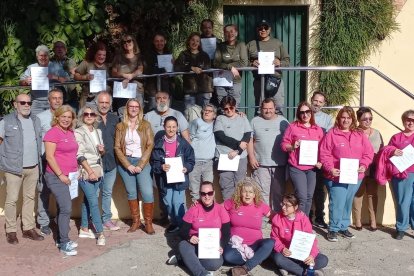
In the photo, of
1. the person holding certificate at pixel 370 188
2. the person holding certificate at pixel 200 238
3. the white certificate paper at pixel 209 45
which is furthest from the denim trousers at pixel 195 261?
the white certificate paper at pixel 209 45

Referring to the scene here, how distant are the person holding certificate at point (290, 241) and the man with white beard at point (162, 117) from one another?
5.72 ft

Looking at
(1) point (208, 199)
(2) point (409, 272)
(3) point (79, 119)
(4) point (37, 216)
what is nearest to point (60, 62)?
(3) point (79, 119)

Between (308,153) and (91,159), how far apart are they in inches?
98.6

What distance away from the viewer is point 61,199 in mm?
7281

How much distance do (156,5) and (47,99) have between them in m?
2.78

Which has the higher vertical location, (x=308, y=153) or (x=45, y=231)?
(x=308, y=153)

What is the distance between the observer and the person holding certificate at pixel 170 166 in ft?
25.7

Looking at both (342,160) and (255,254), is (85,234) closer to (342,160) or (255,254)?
(255,254)

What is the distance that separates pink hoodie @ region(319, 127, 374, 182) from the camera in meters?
7.77

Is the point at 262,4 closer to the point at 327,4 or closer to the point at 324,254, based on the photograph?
the point at 327,4

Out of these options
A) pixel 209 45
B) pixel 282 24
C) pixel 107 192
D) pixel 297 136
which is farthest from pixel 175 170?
pixel 282 24

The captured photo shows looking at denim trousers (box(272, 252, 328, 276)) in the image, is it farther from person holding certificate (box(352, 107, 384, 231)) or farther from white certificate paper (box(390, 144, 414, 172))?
white certificate paper (box(390, 144, 414, 172))

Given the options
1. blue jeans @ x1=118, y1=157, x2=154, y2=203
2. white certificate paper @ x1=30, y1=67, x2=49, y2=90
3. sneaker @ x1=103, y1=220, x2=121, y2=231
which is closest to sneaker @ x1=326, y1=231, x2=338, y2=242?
blue jeans @ x1=118, y1=157, x2=154, y2=203

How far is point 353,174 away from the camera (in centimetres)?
777
